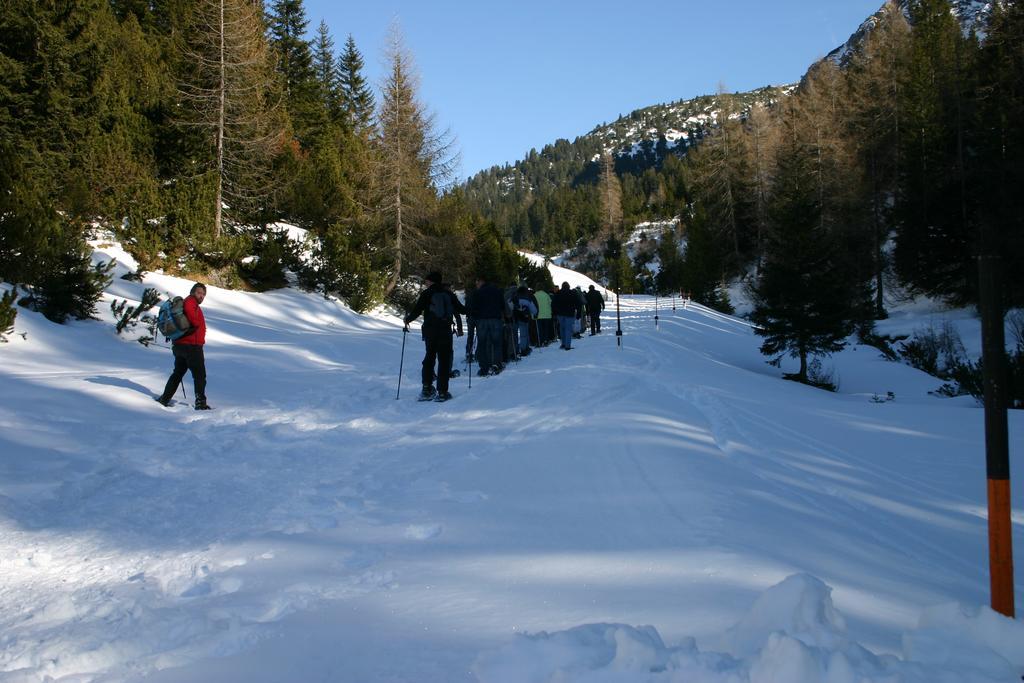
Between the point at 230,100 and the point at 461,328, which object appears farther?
the point at 230,100

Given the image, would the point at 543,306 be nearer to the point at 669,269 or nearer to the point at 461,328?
the point at 461,328

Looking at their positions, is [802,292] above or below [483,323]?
above

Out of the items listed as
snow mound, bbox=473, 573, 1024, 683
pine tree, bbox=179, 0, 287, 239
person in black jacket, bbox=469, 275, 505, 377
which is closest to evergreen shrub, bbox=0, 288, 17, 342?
person in black jacket, bbox=469, 275, 505, 377

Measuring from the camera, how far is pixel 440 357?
985cm

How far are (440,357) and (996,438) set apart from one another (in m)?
7.87

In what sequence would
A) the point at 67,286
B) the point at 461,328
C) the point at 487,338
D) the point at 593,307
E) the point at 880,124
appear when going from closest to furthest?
the point at 461,328 → the point at 67,286 → the point at 487,338 → the point at 593,307 → the point at 880,124

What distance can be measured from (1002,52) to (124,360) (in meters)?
36.8

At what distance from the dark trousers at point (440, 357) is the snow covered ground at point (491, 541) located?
3.24 ft

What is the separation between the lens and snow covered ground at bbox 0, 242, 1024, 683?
92.5 inches

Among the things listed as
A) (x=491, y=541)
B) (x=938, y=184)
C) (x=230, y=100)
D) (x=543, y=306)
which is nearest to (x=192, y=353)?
(x=491, y=541)

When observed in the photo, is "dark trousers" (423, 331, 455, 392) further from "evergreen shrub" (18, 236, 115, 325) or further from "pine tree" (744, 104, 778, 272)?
"pine tree" (744, 104, 778, 272)

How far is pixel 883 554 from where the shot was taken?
3.70 metres

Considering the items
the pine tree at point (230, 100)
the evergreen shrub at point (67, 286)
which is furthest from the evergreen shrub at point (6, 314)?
the pine tree at point (230, 100)

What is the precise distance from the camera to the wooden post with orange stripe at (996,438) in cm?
258
